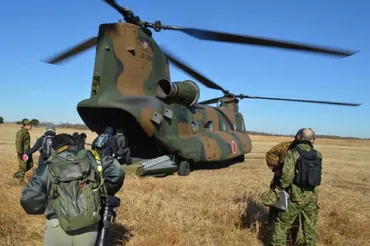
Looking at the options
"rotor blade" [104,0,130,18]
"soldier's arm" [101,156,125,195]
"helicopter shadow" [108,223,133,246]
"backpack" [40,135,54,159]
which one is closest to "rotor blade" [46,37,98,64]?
"rotor blade" [104,0,130,18]

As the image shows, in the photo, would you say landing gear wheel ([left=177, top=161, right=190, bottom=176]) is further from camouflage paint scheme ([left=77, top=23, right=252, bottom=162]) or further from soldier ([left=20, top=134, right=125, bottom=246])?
soldier ([left=20, top=134, right=125, bottom=246])

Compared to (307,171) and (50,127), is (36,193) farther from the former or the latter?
(50,127)

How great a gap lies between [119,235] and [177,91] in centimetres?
633

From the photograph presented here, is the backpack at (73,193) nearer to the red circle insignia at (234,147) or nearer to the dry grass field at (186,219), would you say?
the dry grass field at (186,219)

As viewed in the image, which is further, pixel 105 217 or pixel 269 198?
pixel 269 198

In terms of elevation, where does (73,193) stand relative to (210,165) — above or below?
above

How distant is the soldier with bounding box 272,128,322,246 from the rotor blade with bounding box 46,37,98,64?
7.08 meters

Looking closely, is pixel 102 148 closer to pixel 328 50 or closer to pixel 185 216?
pixel 185 216

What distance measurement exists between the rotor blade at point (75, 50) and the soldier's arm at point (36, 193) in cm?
724

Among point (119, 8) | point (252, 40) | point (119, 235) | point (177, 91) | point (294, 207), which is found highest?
point (119, 8)

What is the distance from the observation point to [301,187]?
4613 millimetres

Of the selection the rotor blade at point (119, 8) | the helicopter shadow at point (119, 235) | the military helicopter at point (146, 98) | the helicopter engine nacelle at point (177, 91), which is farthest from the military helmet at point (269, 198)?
the helicopter engine nacelle at point (177, 91)

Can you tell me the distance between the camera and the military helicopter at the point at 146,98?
9.91 m

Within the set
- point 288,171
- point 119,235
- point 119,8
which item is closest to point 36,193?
point 119,235
